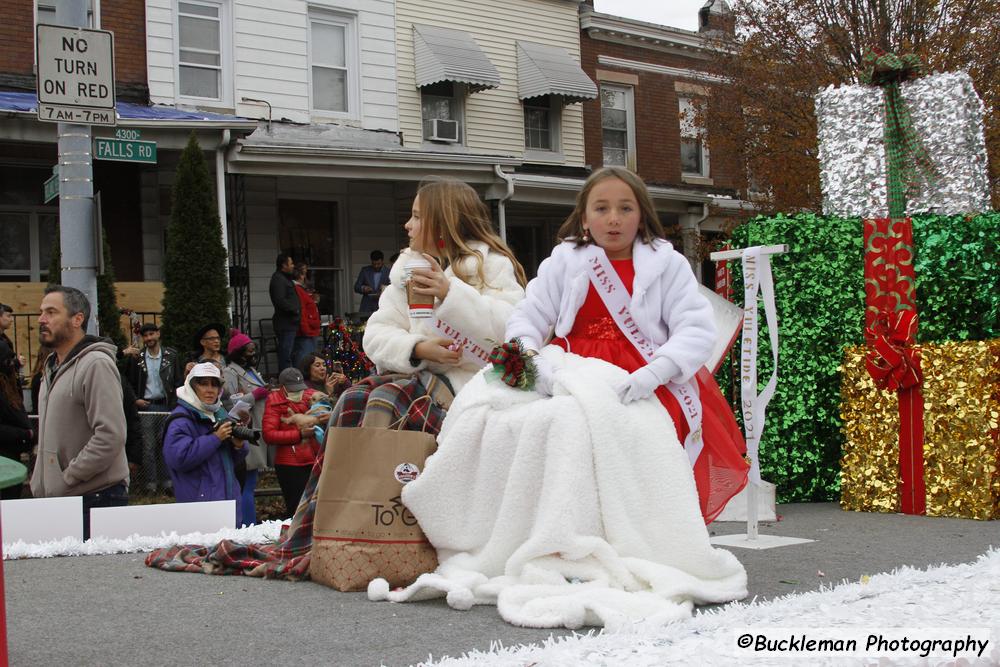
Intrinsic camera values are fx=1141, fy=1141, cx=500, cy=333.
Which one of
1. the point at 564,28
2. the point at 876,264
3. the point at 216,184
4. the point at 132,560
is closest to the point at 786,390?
the point at 876,264

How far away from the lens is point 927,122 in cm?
870

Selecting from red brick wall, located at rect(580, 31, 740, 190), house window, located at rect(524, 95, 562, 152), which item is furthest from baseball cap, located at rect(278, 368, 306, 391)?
red brick wall, located at rect(580, 31, 740, 190)

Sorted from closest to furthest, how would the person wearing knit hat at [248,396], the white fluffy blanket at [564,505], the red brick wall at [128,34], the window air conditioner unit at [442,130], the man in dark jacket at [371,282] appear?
the white fluffy blanket at [564,505], the person wearing knit hat at [248,396], the red brick wall at [128,34], the man in dark jacket at [371,282], the window air conditioner unit at [442,130]

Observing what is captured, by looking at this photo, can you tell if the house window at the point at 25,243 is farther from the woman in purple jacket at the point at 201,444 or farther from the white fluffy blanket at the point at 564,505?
the white fluffy blanket at the point at 564,505

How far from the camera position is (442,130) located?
19.8 m

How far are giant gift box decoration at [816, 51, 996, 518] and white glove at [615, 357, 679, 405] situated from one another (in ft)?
11.8

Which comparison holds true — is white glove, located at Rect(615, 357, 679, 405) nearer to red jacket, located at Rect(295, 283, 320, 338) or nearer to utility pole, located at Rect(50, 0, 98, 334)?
utility pole, located at Rect(50, 0, 98, 334)

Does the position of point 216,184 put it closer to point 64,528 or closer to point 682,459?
point 64,528

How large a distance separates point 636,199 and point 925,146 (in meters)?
4.63

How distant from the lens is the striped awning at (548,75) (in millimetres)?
20359

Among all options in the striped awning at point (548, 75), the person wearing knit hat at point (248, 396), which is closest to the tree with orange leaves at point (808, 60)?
the striped awning at point (548, 75)

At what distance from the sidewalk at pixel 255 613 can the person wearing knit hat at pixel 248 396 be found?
2152 mm

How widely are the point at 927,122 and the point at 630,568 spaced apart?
587 centimetres

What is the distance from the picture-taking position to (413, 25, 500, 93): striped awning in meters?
18.8
